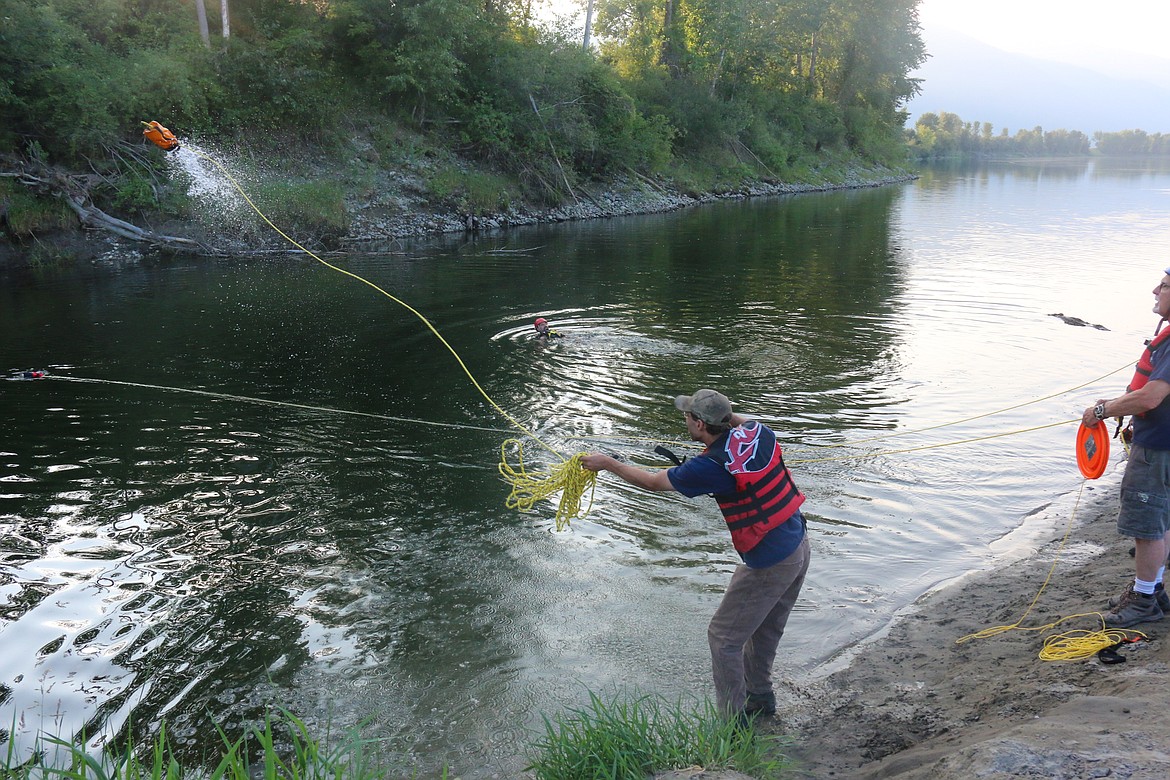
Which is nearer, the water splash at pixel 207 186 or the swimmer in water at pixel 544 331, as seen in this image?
the swimmer in water at pixel 544 331

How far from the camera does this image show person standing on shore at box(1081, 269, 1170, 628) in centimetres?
521

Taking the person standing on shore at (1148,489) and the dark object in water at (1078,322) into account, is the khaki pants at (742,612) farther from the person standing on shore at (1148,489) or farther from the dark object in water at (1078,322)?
the dark object in water at (1078,322)

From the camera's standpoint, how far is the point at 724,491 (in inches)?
179

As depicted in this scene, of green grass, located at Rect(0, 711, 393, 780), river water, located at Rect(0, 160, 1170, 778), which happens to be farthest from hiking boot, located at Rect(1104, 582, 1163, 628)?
green grass, located at Rect(0, 711, 393, 780)

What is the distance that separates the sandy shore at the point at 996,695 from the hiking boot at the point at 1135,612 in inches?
2.2

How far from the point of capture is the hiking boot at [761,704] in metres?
4.94

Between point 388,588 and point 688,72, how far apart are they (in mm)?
50485

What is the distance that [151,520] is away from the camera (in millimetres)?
7648

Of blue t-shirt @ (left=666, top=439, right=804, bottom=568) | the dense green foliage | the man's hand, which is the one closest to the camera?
blue t-shirt @ (left=666, top=439, right=804, bottom=568)

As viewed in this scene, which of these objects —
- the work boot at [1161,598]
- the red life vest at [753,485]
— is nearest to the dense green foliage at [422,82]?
the red life vest at [753,485]

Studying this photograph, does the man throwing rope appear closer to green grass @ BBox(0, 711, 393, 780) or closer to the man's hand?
the man's hand

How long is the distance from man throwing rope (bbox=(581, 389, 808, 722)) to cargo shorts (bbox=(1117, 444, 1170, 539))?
2.23m

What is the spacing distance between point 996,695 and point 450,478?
5.47 m

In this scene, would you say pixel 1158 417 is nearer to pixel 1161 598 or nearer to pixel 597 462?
pixel 1161 598
